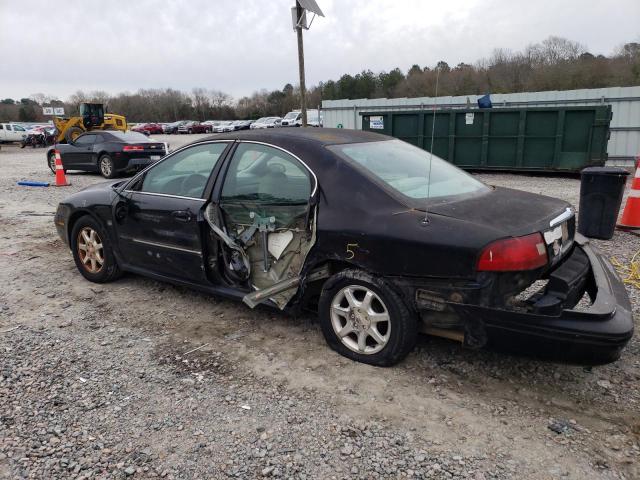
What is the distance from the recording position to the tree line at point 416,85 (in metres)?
27.2

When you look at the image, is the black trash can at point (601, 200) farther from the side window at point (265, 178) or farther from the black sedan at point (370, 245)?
the side window at point (265, 178)

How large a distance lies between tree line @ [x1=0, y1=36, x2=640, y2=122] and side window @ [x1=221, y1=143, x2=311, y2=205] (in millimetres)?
1217

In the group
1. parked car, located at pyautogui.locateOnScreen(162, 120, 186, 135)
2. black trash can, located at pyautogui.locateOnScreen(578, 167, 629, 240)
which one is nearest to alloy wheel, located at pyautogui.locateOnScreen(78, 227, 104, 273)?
black trash can, located at pyautogui.locateOnScreen(578, 167, 629, 240)

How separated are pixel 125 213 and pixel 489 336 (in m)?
3.32

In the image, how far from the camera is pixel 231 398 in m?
3.01

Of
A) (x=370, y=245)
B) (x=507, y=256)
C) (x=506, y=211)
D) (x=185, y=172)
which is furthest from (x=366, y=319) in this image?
(x=185, y=172)

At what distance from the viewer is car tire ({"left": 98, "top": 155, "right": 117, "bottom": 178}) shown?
47.6 ft

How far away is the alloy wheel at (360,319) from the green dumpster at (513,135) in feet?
29.5

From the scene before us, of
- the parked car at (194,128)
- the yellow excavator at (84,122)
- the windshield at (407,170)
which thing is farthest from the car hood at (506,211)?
the parked car at (194,128)

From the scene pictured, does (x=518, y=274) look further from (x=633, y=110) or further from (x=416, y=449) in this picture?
(x=633, y=110)

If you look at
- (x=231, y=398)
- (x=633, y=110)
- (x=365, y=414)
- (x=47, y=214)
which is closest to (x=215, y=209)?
(x=231, y=398)

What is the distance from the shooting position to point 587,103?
53.9 feet

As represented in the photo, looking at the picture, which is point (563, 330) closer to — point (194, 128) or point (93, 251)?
point (93, 251)

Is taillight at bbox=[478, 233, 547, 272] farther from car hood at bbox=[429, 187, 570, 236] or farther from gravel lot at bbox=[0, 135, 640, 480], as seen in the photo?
gravel lot at bbox=[0, 135, 640, 480]
